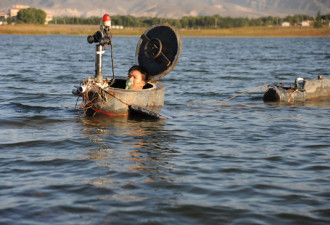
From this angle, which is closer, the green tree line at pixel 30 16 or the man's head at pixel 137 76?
the man's head at pixel 137 76

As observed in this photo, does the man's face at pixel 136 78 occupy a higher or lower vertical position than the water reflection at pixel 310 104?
higher

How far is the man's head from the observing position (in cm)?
1270

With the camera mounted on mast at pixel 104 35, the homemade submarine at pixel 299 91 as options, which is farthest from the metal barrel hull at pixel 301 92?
the camera mounted on mast at pixel 104 35

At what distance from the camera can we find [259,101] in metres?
16.7

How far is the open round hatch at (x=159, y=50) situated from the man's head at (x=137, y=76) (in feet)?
1.89

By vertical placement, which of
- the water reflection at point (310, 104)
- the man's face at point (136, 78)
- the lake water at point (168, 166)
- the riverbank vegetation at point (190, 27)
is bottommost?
the lake water at point (168, 166)

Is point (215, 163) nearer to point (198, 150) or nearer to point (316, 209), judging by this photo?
point (198, 150)

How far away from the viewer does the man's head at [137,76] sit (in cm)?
1270

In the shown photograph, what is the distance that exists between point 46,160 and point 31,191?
1.69 m

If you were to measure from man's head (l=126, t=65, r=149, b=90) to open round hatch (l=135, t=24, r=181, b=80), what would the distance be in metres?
0.58

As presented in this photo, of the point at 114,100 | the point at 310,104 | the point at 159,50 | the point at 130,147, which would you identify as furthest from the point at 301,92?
the point at 130,147

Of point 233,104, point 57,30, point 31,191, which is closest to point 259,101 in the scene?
point 233,104

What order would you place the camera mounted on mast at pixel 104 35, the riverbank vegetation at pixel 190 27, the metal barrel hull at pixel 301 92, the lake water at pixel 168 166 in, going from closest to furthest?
the lake water at pixel 168 166 < the camera mounted on mast at pixel 104 35 < the metal barrel hull at pixel 301 92 < the riverbank vegetation at pixel 190 27

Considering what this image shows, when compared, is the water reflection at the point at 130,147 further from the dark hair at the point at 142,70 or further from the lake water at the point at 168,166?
the dark hair at the point at 142,70
